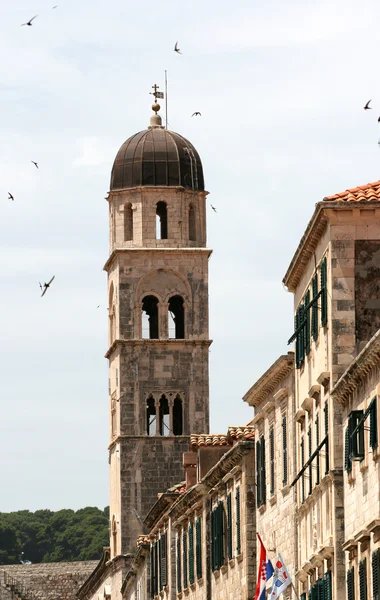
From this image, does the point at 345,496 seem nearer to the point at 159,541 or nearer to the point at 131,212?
the point at 159,541

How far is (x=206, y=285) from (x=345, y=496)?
53.1 metres

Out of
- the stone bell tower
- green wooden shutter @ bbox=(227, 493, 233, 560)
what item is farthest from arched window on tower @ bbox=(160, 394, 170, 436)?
green wooden shutter @ bbox=(227, 493, 233, 560)

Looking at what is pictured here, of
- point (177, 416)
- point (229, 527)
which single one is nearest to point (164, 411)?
point (177, 416)

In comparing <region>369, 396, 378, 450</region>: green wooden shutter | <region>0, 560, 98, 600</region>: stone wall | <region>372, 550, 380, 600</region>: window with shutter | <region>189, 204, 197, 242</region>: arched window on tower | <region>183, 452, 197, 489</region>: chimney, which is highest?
<region>189, 204, 197, 242</region>: arched window on tower

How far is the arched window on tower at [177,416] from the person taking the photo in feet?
306

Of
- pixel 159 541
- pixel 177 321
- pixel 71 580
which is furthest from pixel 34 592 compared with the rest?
pixel 159 541

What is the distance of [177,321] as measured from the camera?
94.7 meters

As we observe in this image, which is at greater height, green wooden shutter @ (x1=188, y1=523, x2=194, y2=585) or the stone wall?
the stone wall

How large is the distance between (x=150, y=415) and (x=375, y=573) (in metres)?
57.3

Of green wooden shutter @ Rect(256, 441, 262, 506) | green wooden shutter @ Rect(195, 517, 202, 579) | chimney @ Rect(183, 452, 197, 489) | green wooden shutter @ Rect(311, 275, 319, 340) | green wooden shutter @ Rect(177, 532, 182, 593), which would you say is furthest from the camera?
chimney @ Rect(183, 452, 197, 489)

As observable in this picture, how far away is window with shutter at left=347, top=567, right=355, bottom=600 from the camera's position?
1560 inches

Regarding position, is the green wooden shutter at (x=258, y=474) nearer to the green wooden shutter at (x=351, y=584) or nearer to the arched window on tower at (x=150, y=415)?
the green wooden shutter at (x=351, y=584)

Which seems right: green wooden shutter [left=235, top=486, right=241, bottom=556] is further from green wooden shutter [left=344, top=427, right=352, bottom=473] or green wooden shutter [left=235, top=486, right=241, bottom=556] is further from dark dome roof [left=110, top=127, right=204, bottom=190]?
dark dome roof [left=110, top=127, right=204, bottom=190]

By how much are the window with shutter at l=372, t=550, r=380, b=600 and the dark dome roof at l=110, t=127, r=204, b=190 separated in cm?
5737
